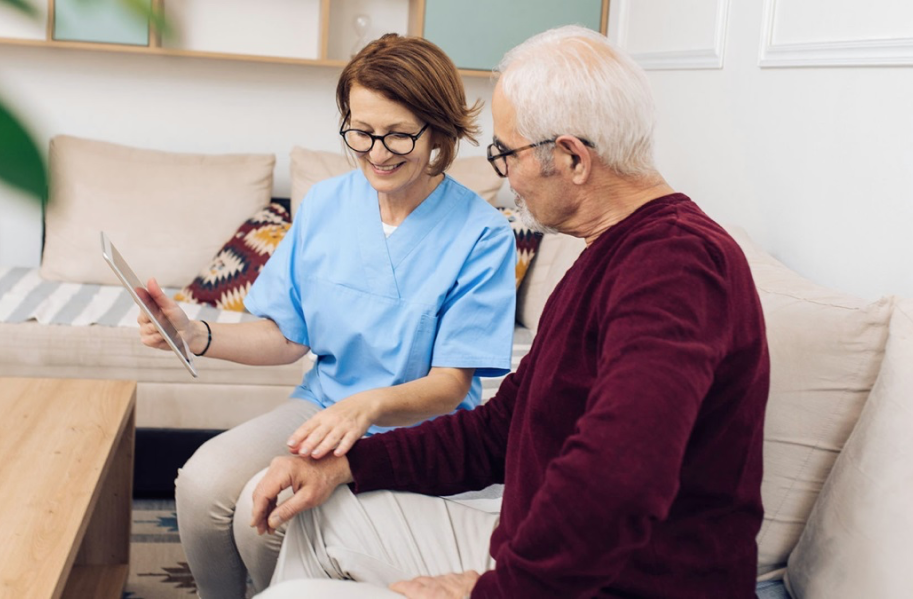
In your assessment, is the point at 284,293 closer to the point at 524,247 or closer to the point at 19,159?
the point at 524,247

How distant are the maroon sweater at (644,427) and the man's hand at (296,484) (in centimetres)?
23

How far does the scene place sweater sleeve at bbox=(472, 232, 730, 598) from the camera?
79cm

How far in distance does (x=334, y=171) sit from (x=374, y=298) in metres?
1.38

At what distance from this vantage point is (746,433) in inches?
35.5

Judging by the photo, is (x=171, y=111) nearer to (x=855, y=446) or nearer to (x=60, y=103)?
(x=60, y=103)

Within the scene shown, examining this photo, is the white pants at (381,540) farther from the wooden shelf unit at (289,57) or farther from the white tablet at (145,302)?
the wooden shelf unit at (289,57)

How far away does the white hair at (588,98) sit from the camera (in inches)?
38.4

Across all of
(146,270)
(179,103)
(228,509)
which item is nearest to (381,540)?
(228,509)

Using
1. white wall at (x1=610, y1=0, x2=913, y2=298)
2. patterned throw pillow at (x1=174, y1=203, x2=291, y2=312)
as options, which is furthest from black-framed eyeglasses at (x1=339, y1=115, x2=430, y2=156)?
patterned throw pillow at (x1=174, y1=203, x2=291, y2=312)

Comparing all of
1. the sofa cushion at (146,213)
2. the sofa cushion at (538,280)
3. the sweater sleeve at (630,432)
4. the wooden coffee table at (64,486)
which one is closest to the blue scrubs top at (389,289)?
the wooden coffee table at (64,486)

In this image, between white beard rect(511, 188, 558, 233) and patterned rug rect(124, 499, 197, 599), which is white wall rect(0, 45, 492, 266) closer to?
patterned rug rect(124, 499, 197, 599)

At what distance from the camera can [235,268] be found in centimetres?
258

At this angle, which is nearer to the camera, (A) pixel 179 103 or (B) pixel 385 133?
(B) pixel 385 133

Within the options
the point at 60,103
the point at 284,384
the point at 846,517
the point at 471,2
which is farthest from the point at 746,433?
the point at 60,103
